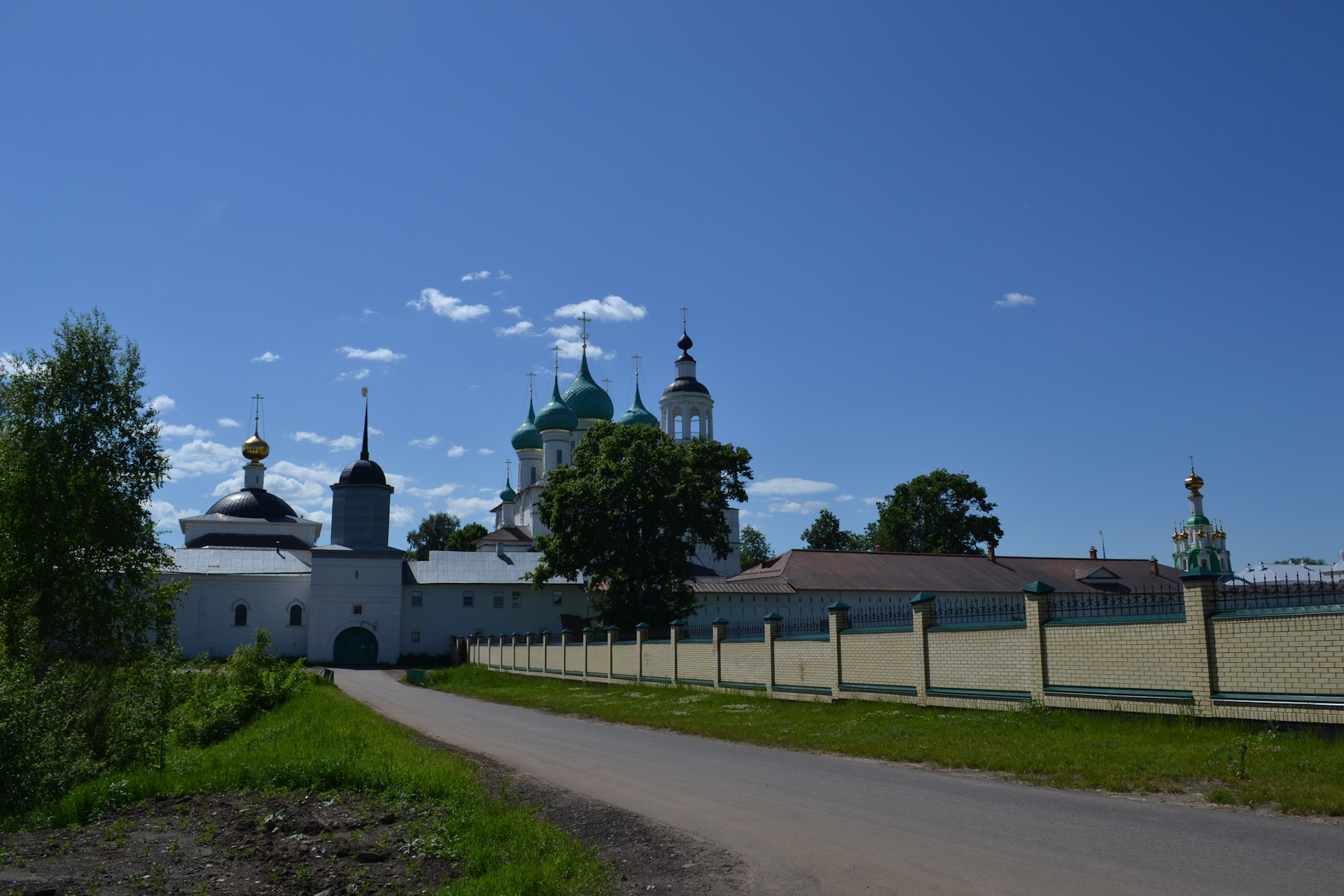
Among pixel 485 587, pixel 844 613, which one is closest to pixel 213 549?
pixel 485 587

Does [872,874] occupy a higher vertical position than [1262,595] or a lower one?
lower

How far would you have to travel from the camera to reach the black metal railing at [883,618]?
1845 cm

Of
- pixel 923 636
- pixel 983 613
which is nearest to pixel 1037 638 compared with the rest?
pixel 983 613

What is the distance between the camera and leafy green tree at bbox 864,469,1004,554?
214 feet

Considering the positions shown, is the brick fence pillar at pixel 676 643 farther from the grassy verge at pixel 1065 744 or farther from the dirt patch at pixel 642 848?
the dirt patch at pixel 642 848

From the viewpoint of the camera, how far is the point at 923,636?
17.5 metres

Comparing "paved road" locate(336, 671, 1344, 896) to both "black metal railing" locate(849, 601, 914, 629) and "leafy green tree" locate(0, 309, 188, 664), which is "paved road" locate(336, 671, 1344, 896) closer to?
"black metal railing" locate(849, 601, 914, 629)

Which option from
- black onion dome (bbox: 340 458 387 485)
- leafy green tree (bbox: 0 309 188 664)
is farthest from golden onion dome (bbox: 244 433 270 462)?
leafy green tree (bbox: 0 309 188 664)

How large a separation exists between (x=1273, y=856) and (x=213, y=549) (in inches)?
2357

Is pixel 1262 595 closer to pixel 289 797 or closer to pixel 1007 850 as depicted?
pixel 1007 850

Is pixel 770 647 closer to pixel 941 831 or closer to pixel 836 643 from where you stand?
pixel 836 643

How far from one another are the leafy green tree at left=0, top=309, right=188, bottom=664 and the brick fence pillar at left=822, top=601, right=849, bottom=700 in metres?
17.4

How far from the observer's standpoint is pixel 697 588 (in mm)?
43656

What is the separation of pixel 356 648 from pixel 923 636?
42.2 m
